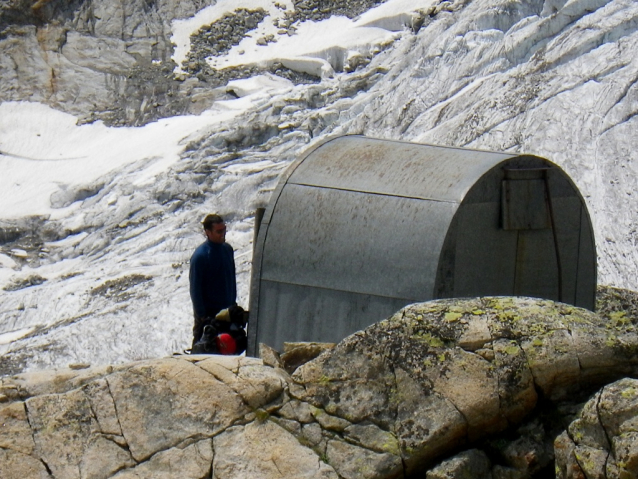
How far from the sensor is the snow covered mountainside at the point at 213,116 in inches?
674

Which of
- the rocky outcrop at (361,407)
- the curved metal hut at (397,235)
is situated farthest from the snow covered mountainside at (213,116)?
the rocky outcrop at (361,407)

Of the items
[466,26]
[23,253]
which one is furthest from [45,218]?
[466,26]

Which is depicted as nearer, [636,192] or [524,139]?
[636,192]

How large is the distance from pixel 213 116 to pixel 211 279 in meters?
20.0

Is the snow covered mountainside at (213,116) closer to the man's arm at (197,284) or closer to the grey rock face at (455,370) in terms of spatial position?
the man's arm at (197,284)

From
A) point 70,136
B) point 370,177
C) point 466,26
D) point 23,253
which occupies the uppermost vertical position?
point 466,26

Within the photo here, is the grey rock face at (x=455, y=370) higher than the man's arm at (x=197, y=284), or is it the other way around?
the grey rock face at (x=455, y=370)

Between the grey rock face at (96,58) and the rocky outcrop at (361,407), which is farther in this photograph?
the grey rock face at (96,58)

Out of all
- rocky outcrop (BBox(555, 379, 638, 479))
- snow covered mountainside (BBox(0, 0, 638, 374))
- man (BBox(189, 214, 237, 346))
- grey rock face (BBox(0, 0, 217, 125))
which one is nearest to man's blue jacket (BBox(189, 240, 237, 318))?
man (BBox(189, 214, 237, 346))

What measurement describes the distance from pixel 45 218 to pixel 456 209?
19.7m

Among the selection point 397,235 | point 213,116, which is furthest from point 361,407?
point 213,116

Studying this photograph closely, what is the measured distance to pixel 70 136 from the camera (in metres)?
28.6

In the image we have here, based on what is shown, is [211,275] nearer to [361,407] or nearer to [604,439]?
[361,407]

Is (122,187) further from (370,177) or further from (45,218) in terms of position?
(370,177)
